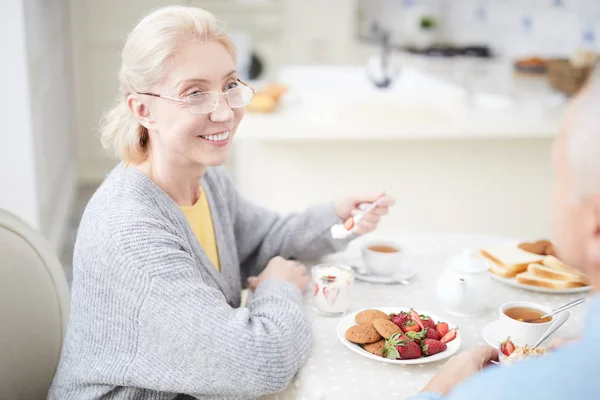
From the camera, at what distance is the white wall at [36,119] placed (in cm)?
280

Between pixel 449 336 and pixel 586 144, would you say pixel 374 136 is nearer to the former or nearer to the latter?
pixel 449 336

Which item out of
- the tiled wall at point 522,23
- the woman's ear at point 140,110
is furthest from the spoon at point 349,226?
the tiled wall at point 522,23

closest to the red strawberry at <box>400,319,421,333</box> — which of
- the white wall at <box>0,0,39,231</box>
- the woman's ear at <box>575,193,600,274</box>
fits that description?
the woman's ear at <box>575,193,600,274</box>

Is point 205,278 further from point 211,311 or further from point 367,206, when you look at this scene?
point 367,206

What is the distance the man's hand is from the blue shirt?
0.33m

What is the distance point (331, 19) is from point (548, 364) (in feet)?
17.1

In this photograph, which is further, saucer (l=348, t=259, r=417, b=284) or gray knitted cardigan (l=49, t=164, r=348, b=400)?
saucer (l=348, t=259, r=417, b=284)

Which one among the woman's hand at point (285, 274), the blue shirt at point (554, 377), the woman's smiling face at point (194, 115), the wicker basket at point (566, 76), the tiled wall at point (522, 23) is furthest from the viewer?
the tiled wall at point (522, 23)

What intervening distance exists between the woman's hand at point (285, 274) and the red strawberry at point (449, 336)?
1.13ft

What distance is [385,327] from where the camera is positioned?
3.91 ft

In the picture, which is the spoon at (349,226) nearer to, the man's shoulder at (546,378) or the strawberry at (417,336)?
the strawberry at (417,336)

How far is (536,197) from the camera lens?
2928 mm

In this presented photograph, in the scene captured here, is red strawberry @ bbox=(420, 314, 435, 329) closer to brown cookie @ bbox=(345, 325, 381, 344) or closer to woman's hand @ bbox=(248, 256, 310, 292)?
brown cookie @ bbox=(345, 325, 381, 344)

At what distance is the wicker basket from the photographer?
3.26m
